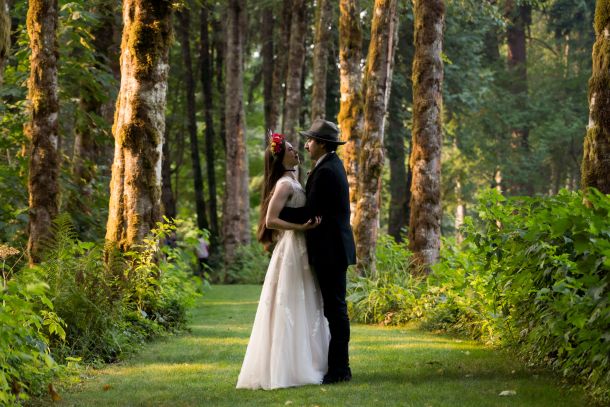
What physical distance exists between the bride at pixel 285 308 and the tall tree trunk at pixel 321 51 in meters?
16.0

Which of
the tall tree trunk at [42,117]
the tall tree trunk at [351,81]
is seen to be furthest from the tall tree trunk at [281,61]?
the tall tree trunk at [42,117]

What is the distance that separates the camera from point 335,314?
367 inches

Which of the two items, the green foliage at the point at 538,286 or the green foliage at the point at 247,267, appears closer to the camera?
the green foliage at the point at 538,286

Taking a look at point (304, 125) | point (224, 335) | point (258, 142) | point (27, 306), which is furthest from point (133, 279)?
point (258, 142)

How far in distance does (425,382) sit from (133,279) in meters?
5.47

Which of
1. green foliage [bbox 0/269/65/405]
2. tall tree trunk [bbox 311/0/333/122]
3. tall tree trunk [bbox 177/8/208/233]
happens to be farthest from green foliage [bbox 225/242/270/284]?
green foliage [bbox 0/269/65/405]

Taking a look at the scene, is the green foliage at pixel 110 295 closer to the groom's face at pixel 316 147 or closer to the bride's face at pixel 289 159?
the bride's face at pixel 289 159

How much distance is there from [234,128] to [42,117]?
19.0m

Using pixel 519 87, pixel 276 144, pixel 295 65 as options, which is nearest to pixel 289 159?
pixel 276 144

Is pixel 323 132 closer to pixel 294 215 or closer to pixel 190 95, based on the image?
pixel 294 215

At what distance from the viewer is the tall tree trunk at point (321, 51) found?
2614 centimetres

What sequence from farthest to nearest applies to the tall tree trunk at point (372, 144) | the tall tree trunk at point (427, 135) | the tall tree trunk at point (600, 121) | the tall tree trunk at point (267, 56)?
the tall tree trunk at point (267, 56)
the tall tree trunk at point (372, 144)
the tall tree trunk at point (427, 135)
the tall tree trunk at point (600, 121)

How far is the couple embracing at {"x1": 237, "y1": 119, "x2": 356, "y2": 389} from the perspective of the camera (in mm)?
9266

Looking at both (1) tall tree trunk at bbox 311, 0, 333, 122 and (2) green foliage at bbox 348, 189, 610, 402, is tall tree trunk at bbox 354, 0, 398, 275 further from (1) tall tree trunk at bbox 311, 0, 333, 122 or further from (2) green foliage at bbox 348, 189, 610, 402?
(1) tall tree trunk at bbox 311, 0, 333, 122
